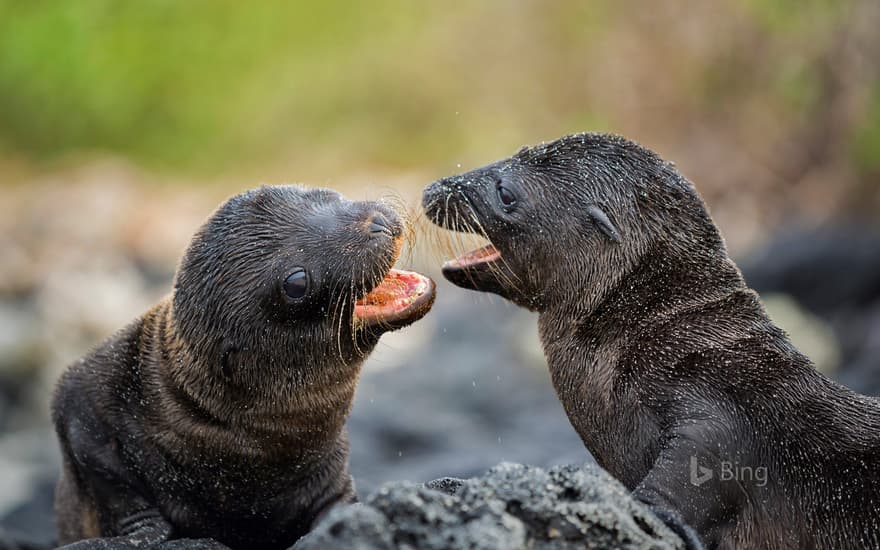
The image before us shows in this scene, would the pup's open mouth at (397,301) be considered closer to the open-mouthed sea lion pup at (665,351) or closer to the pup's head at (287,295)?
the pup's head at (287,295)

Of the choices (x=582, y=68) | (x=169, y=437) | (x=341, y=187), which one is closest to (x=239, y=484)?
(x=169, y=437)

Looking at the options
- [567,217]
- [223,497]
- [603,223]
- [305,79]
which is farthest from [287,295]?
[305,79]

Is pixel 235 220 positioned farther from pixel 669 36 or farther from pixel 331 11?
pixel 331 11

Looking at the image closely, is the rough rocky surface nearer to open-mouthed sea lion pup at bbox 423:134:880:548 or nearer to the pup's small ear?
open-mouthed sea lion pup at bbox 423:134:880:548

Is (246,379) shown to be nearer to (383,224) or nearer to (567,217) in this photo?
(383,224)

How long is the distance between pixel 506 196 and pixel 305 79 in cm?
2606

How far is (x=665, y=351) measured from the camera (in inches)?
205

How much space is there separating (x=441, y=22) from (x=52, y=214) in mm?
9986

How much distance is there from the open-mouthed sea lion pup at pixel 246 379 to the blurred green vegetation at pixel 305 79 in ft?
48.9

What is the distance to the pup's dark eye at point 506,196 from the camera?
5.73 meters

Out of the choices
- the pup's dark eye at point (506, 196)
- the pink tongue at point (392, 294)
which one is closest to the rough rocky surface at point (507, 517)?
the pink tongue at point (392, 294)

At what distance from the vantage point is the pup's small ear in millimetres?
5488

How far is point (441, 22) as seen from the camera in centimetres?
2878

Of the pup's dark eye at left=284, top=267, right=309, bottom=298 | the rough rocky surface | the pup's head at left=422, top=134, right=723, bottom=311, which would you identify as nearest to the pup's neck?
the pup's dark eye at left=284, top=267, right=309, bottom=298
